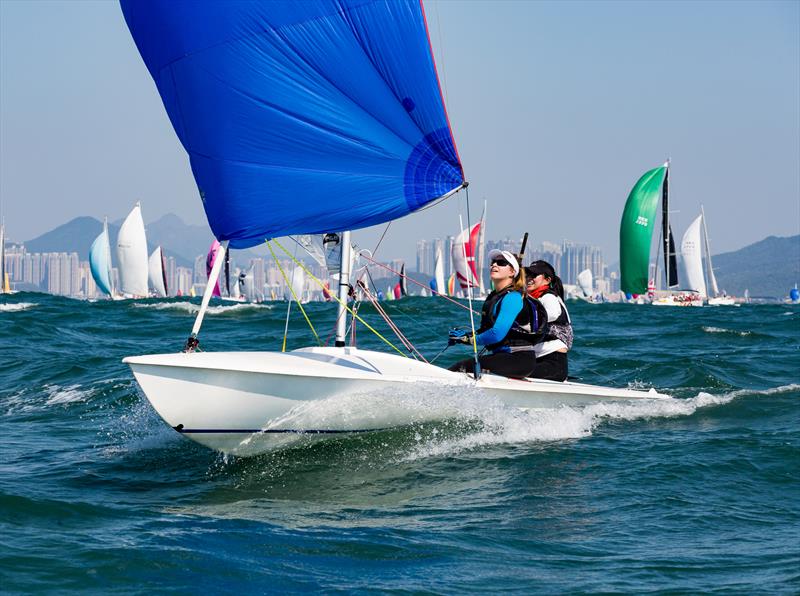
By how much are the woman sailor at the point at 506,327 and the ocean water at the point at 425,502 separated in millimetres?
477

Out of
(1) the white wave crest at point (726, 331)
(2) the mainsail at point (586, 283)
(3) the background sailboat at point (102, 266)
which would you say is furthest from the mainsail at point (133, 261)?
(2) the mainsail at point (586, 283)

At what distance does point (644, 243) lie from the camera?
3959cm

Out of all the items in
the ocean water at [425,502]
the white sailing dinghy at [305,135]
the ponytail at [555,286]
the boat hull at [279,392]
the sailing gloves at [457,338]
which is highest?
the white sailing dinghy at [305,135]

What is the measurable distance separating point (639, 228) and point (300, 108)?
3418cm

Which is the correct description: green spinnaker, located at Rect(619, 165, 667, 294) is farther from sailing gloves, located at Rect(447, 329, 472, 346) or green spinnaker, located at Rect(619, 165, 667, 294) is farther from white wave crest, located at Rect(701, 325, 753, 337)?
sailing gloves, located at Rect(447, 329, 472, 346)

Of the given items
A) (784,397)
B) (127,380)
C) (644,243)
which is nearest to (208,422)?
(127,380)

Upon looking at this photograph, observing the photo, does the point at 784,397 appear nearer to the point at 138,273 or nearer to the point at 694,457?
the point at 694,457

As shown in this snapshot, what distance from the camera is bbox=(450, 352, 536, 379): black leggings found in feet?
25.6

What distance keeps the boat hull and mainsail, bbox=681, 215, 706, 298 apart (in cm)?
5412

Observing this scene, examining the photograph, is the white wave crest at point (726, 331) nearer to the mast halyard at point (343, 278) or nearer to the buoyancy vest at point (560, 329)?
the buoyancy vest at point (560, 329)

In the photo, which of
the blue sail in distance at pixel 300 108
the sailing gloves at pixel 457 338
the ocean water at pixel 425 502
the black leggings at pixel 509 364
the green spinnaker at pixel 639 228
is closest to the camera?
the ocean water at pixel 425 502

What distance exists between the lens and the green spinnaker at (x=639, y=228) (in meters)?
39.3

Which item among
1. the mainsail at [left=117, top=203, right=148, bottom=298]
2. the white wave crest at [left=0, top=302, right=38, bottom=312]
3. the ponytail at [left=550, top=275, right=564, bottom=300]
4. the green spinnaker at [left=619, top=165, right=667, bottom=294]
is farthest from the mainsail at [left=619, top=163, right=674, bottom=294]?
the ponytail at [left=550, top=275, right=564, bottom=300]

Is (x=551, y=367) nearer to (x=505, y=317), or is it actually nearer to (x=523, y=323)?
(x=523, y=323)
